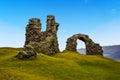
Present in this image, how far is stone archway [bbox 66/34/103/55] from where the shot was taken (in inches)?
4914

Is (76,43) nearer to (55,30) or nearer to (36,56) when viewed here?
(55,30)

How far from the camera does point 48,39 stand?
11188 cm

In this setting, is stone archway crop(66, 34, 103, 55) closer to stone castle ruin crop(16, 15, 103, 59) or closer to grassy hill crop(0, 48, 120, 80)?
stone castle ruin crop(16, 15, 103, 59)

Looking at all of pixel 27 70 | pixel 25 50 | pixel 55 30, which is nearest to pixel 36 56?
pixel 25 50

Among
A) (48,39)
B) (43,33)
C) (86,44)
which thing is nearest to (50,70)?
(48,39)

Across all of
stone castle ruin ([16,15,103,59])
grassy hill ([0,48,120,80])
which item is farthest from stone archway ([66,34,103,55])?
grassy hill ([0,48,120,80])

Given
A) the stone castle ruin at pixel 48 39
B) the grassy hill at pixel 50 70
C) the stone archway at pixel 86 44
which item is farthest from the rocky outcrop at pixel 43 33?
the grassy hill at pixel 50 70

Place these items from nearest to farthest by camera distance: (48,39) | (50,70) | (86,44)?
(50,70)
(48,39)
(86,44)

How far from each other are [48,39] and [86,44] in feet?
79.7

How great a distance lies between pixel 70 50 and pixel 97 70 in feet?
145

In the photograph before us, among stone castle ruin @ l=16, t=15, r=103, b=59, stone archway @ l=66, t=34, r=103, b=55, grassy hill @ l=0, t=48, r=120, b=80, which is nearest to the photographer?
grassy hill @ l=0, t=48, r=120, b=80

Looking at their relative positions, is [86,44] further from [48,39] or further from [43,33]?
[48,39]

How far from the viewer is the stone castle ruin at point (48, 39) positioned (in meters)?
107

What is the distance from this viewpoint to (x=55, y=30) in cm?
11975
